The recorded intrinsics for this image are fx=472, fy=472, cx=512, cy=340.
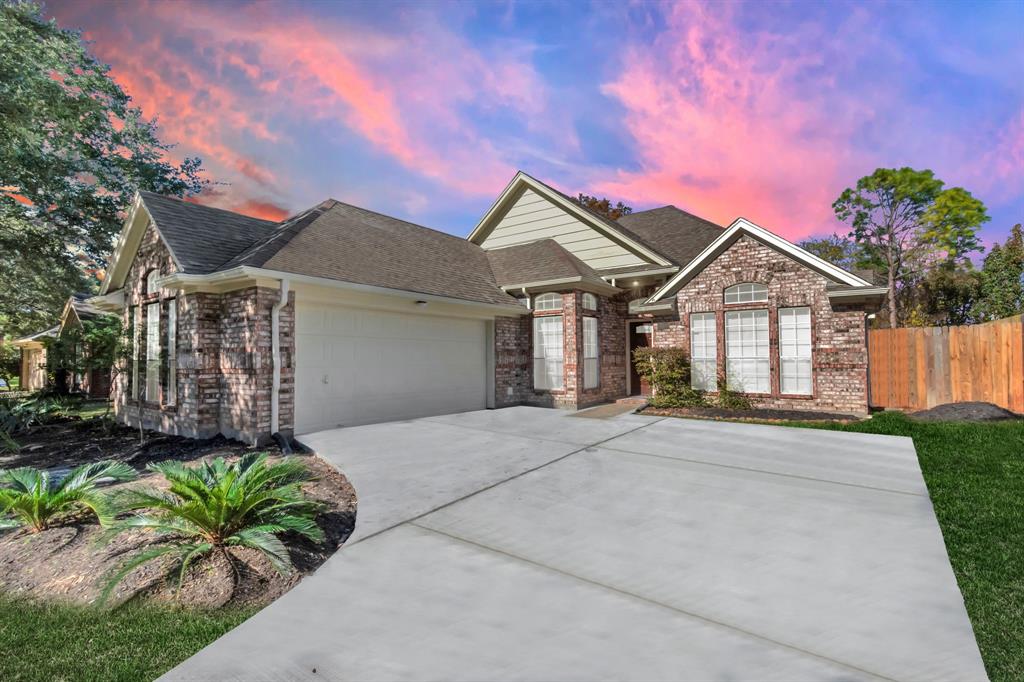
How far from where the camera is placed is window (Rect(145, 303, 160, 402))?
380 inches

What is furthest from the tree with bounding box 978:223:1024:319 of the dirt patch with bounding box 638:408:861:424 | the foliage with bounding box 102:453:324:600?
the foliage with bounding box 102:453:324:600

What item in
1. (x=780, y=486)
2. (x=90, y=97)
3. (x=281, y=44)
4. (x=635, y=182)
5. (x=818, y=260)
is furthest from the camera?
(x=635, y=182)

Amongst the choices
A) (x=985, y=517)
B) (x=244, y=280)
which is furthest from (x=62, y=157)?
(x=985, y=517)

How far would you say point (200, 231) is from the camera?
30.5 ft

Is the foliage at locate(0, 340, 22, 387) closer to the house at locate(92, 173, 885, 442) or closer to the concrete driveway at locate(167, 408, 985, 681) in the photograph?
the house at locate(92, 173, 885, 442)

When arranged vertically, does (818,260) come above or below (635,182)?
below

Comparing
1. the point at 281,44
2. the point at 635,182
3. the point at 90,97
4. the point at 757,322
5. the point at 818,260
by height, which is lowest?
the point at 757,322

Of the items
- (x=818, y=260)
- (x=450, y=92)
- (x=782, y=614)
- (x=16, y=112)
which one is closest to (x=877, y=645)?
(x=782, y=614)

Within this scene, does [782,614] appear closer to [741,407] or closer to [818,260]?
[741,407]

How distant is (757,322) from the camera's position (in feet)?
37.7

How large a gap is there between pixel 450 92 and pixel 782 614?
11426mm

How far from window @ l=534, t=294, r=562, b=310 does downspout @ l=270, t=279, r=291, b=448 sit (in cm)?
675

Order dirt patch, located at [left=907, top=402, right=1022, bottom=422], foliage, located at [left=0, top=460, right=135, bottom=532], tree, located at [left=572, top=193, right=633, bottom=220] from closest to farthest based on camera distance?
foliage, located at [left=0, top=460, right=135, bottom=532]
dirt patch, located at [left=907, top=402, right=1022, bottom=422]
tree, located at [left=572, top=193, right=633, bottom=220]

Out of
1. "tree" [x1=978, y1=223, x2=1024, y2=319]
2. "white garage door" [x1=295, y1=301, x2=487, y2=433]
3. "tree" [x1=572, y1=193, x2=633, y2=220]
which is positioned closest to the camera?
"white garage door" [x1=295, y1=301, x2=487, y2=433]
